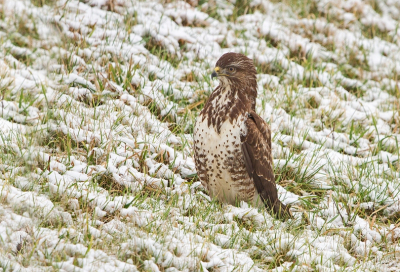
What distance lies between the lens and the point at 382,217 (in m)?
5.55

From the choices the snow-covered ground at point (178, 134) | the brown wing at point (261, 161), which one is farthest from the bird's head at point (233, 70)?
the snow-covered ground at point (178, 134)

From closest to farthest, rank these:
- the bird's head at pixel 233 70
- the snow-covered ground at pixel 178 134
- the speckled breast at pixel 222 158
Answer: the snow-covered ground at pixel 178 134 → the speckled breast at pixel 222 158 → the bird's head at pixel 233 70

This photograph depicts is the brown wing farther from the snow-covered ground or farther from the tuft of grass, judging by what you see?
the tuft of grass

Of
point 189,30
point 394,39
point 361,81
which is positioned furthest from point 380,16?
point 189,30

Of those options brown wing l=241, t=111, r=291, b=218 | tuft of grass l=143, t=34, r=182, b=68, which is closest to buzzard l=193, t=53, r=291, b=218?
brown wing l=241, t=111, r=291, b=218

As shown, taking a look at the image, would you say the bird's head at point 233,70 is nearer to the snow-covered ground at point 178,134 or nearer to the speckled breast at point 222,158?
the speckled breast at point 222,158

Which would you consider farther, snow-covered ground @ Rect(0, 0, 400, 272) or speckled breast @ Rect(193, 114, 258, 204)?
speckled breast @ Rect(193, 114, 258, 204)

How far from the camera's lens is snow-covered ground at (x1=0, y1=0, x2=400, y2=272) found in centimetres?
413

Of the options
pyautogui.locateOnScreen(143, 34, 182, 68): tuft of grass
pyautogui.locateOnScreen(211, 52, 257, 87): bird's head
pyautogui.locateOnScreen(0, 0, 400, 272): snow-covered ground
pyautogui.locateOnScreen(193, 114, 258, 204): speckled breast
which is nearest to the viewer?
pyautogui.locateOnScreen(0, 0, 400, 272): snow-covered ground

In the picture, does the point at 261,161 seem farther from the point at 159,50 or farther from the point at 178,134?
the point at 159,50

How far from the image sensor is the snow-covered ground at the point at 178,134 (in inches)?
163

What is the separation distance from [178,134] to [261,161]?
4.39ft

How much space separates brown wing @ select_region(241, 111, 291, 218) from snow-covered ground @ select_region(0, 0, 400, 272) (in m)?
0.26

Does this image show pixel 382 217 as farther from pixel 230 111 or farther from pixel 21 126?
pixel 21 126
